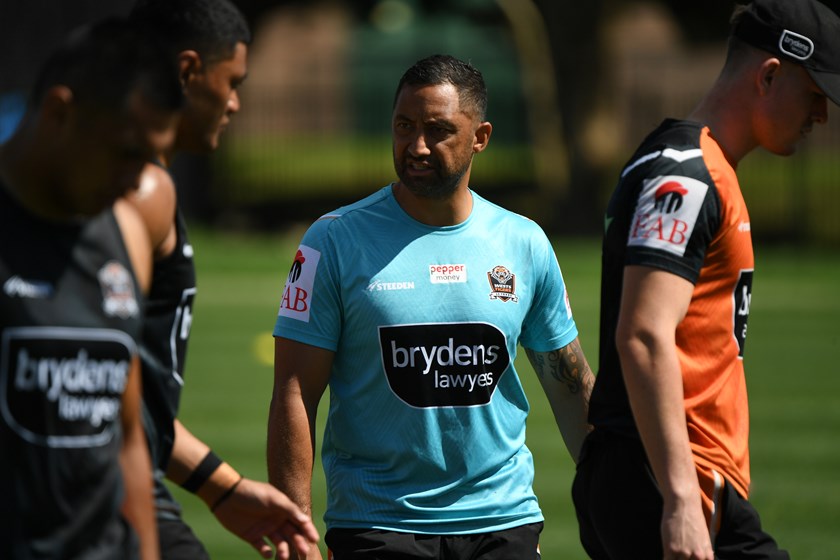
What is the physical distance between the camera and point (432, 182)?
5312 mm

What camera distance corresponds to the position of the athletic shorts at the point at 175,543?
177 inches

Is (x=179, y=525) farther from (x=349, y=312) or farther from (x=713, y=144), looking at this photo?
(x=713, y=144)

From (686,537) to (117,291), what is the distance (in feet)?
6.12

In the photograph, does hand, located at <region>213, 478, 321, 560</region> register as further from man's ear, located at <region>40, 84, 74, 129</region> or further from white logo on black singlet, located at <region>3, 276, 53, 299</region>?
man's ear, located at <region>40, 84, 74, 129</region>

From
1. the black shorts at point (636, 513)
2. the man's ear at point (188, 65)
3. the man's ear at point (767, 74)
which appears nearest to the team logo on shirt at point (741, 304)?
the black shorts at point (636, 513)

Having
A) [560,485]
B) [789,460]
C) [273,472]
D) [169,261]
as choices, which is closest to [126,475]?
[169,261]

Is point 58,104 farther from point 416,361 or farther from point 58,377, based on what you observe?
point 416,361

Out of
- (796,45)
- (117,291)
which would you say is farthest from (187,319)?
(796,45)

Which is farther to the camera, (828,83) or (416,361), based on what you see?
(416,361)

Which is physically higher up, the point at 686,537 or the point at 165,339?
the point at 165,339

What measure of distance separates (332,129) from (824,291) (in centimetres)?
3592

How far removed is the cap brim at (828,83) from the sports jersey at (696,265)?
39 cm

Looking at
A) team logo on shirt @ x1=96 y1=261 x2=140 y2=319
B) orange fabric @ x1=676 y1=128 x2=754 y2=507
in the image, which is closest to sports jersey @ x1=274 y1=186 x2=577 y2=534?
orange fabric @ x1=676 y1=128 x2=754 y2=507

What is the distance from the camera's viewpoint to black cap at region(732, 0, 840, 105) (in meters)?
4.68
